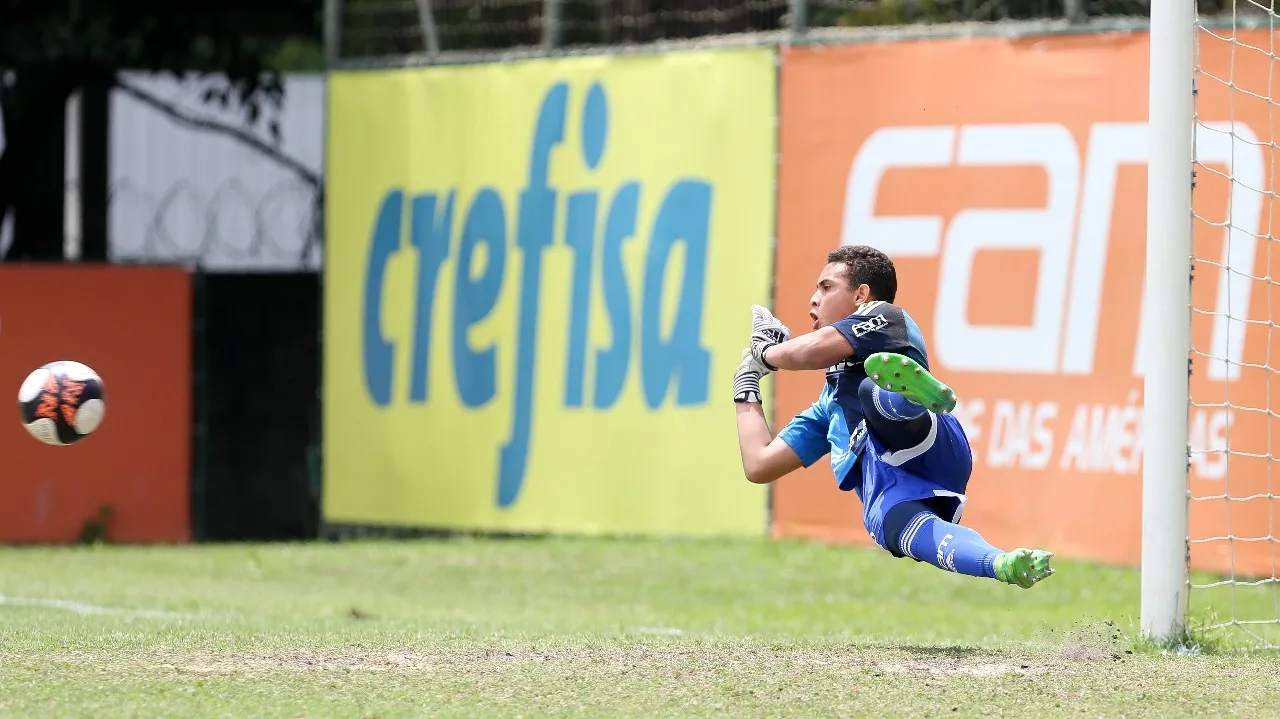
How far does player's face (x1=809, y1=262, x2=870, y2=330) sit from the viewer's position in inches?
332

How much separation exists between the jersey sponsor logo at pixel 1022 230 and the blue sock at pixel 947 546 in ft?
17.7

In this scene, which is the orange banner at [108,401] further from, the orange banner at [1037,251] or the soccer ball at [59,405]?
the soccer ball at [59,405]

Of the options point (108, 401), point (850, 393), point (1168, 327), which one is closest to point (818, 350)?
point (850, 393)

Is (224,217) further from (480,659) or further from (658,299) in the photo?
(480,659)

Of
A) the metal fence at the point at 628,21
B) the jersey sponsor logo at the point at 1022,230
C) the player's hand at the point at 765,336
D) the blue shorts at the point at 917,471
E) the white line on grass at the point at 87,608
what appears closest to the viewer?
the blue shorts at the point at 917,471

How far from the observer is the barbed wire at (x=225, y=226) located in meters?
18.6

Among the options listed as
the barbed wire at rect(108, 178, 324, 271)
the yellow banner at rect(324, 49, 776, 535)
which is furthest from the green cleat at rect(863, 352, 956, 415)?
the barbed wire at rect(108, 178, 324, 271)

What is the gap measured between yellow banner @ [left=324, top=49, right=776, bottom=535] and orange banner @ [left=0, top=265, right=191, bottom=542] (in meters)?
1.46

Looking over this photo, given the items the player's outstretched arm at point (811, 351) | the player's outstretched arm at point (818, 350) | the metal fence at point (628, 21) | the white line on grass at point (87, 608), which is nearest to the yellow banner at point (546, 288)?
the metal fence at point (628, 21)

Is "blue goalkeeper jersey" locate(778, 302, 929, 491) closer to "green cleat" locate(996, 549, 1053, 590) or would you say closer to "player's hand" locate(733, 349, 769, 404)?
"player's hand" locate(733, 349, 769, 404)

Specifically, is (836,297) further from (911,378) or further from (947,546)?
(947,546)

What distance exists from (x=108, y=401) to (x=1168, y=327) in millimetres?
11197

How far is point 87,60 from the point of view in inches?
727

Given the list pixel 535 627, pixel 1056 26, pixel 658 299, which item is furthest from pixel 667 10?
pixel 535 627
